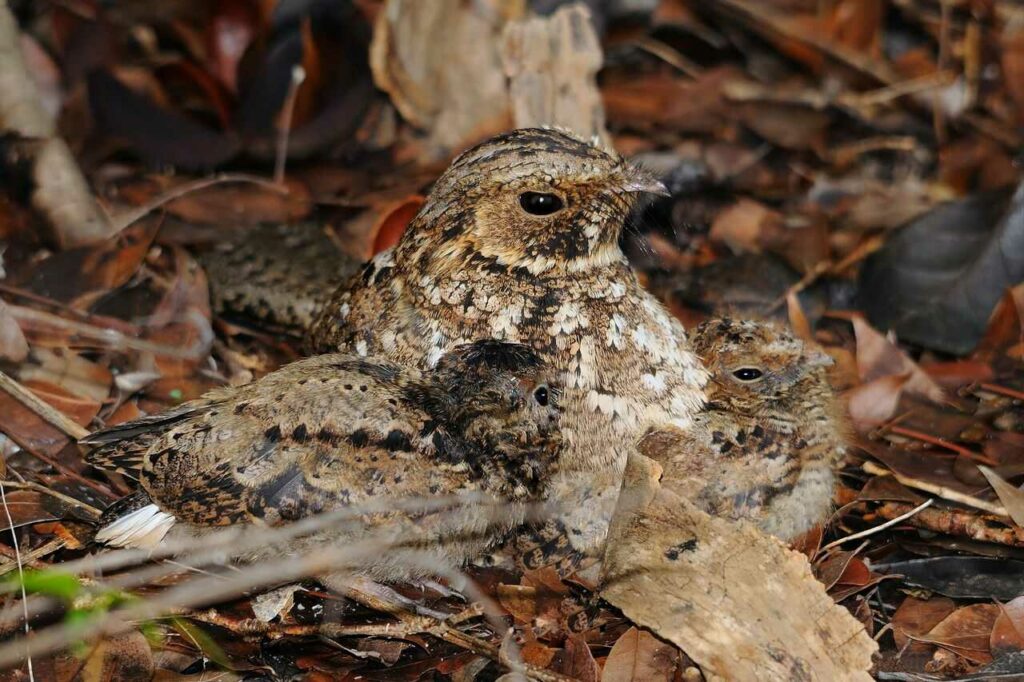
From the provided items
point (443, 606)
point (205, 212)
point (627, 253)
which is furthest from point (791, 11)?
point (443, 606)

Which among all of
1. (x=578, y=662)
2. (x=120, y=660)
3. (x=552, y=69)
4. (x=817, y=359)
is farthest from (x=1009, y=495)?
(x=120, y=660)

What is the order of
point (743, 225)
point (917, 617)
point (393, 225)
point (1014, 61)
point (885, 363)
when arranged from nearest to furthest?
point (917, 617)
point (885, 363)
point (393, 225)
point (743, 225)
point (1014, 61)

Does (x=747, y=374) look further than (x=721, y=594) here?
Yes

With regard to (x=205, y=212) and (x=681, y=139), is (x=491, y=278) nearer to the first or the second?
(x=205, y=212)

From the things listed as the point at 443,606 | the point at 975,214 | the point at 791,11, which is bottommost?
the point at 443,606

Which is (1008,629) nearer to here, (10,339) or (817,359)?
(817,359)

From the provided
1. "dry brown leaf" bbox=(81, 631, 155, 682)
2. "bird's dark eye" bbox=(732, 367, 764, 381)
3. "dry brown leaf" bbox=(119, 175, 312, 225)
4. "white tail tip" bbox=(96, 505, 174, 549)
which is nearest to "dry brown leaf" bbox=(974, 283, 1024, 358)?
"bird's dark eye" bbox=(732, 367, 764, 381)
